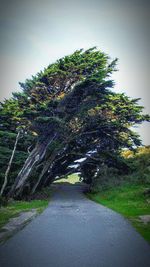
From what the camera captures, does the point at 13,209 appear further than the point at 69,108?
No

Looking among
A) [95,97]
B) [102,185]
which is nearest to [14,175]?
[102,185]

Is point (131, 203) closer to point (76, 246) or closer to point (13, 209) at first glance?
point (13, 209)

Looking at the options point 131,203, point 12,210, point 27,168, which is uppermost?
point 27,168

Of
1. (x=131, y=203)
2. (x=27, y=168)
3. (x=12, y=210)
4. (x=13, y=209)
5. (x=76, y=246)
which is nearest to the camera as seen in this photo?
(x=76, y=246)

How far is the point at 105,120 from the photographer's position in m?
24.4

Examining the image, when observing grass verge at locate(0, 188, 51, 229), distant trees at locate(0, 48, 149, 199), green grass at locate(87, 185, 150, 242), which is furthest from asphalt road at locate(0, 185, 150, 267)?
distant trees at locate(0, 48, 149, 199)

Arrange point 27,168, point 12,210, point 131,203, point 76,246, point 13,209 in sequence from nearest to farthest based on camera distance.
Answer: point 76,246, point 12,210, point 13,209, point 131,203, point 27,168

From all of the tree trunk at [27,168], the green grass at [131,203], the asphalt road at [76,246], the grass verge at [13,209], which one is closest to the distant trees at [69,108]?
the tree trunk at [27,168]

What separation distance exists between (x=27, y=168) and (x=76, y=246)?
1568cm

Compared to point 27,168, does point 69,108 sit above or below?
above

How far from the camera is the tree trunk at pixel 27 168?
21953mm

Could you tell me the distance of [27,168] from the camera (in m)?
22.3

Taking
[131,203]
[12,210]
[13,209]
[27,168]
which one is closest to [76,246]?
[12,210]

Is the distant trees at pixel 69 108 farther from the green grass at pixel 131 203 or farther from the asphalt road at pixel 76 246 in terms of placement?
the asphalt road at pixel 76 246
